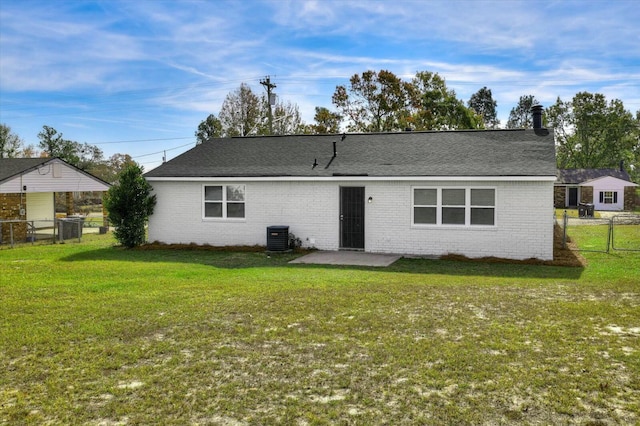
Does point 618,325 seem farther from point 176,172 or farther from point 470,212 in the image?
point 176,172

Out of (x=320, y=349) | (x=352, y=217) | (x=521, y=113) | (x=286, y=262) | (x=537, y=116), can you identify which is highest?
(x=521, y=113)

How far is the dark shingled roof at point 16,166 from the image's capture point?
22.9 metres

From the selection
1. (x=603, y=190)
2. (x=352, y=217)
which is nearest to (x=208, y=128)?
(x=603, y=190)

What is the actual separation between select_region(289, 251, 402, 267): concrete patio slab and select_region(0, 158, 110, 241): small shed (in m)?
12.9

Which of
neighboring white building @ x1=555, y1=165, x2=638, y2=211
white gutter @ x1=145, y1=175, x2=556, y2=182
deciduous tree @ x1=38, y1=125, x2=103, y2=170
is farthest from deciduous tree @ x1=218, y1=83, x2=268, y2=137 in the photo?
white gutter @ x1=145, y1=175, x2=556, y2=182

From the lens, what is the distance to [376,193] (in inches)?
608

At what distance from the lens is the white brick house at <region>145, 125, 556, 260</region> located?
14188 mm

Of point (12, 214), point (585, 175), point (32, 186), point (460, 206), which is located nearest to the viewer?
point (460, 206)

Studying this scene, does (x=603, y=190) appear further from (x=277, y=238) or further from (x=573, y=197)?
(x=277, y=238)

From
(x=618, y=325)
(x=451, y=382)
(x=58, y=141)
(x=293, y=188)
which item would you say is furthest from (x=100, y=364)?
(x=58, y=141)

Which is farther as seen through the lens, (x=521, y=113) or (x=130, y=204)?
(x=521, y=113)

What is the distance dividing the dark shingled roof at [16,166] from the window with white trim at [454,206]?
18.4 meters

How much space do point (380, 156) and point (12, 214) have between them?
684 inches

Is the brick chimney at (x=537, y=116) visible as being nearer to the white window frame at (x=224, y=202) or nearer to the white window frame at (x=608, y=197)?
the white window frame at (x=224, y=202)
